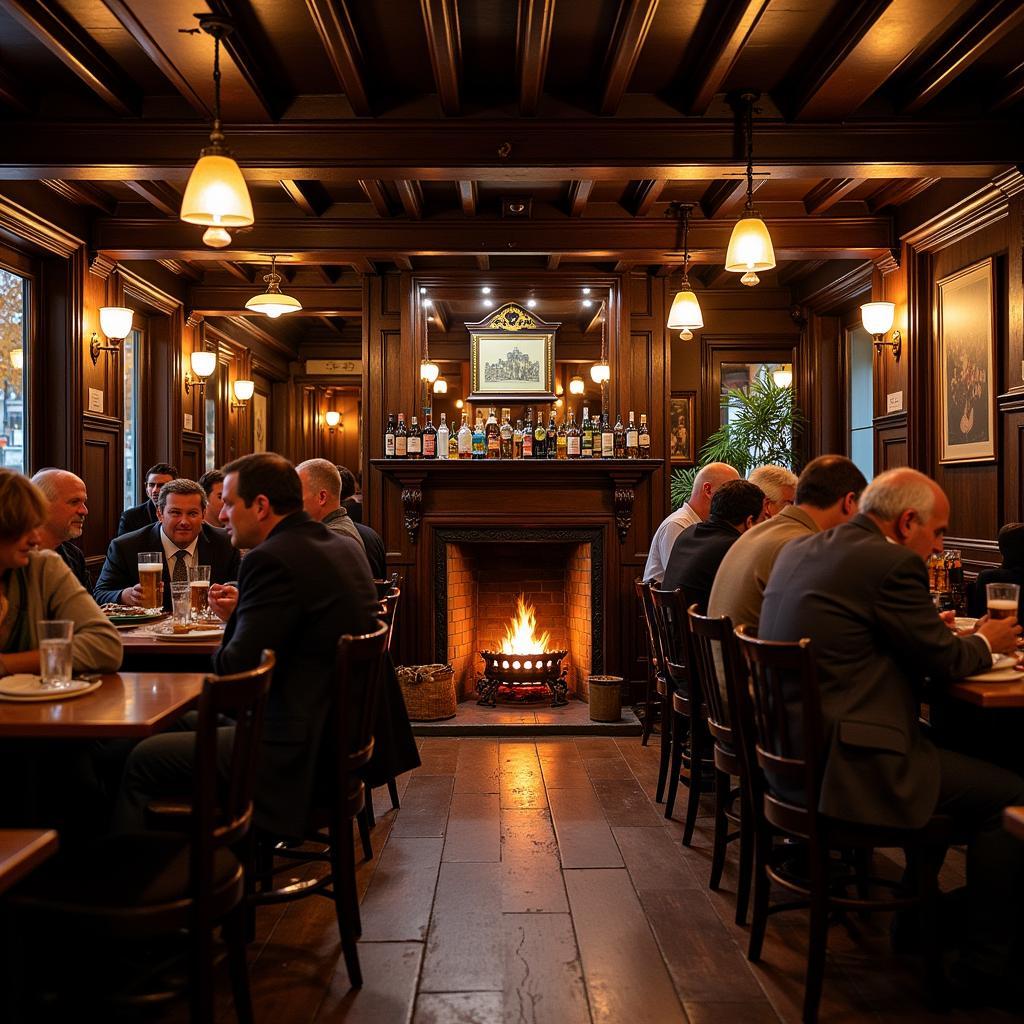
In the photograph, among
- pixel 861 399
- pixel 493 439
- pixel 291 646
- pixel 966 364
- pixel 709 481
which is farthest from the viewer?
pixel 861 399

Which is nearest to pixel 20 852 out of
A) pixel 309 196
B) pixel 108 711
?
pixel 108 711

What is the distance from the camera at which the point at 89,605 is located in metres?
2.91

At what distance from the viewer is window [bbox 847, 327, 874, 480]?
7.79 m

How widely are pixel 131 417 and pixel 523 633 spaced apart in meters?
3.52

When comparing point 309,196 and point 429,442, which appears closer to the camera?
point 309,196

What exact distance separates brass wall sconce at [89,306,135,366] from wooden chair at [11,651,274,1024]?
187 inches

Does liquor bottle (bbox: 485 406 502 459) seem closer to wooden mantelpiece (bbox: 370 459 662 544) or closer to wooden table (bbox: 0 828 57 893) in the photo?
wooden mantelpiece (bbox: 370 459 662 544)

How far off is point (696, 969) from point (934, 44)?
378 centimetres

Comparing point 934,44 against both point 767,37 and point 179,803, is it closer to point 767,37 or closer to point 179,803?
point 767,37

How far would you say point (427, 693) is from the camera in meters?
6.30

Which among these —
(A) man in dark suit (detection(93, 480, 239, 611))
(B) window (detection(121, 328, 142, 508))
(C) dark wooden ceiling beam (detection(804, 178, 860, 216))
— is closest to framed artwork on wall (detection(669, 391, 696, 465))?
(C) dark wooden ceiling beam (detection(804, 178, 860, 216))

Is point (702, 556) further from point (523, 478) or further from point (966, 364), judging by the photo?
point (523, 478)

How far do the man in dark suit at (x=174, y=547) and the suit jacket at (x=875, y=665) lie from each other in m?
2.83

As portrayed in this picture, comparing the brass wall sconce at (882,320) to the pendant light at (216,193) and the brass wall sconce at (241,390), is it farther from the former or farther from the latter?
the brass wall sconce at (241,390)
